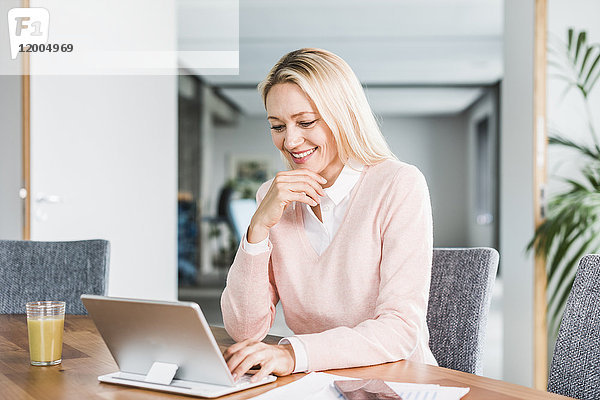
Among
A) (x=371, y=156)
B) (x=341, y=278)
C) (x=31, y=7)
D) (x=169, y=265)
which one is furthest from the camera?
(x=169, y=265)

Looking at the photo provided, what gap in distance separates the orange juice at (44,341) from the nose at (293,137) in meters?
0.60

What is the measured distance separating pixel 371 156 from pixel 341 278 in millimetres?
290

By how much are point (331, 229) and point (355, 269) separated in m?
0.13

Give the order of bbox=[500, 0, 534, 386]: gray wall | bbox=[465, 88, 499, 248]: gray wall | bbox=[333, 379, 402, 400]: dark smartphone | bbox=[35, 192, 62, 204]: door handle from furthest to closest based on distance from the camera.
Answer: bbox=[465, 88, 499, 248]: gray wall, bbox=[500, 0, 534, 386]: gray wall, bbox=[35, 192, 62, 204]: door handle, bbox=[333, 379, 402, 400]: dark smartphone

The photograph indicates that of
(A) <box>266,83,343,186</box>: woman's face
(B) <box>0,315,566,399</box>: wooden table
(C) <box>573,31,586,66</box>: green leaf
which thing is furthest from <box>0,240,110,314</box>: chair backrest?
(C) <box>573,31,586,66</box>: green leaf

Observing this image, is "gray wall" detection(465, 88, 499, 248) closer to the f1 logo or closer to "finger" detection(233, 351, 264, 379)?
the f1 logo

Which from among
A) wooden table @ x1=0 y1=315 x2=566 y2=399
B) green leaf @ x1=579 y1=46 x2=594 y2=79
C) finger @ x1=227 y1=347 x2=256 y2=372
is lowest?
wooden table @ x1=0 y1=315 x2=566 y2=399

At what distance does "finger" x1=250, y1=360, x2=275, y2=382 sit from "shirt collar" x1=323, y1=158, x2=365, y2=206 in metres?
0.54

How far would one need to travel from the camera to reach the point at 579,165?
3061 millimetres

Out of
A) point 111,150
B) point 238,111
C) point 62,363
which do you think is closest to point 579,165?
point 111,150

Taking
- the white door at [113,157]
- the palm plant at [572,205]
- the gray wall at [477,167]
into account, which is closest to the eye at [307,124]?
the palm plant at [572,205]

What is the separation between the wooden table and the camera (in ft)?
3.07

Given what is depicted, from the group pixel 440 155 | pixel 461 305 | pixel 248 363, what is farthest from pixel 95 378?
pixel 440 155

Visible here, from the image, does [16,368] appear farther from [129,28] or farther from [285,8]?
[285,8]
